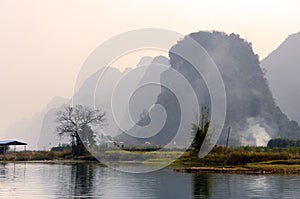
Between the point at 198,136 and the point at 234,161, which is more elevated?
the point at 198,136

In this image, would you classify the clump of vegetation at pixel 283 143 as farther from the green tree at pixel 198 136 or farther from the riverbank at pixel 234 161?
the green tree at pixel 198 136

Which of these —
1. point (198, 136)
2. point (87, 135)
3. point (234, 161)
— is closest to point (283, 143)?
point (87, 135)

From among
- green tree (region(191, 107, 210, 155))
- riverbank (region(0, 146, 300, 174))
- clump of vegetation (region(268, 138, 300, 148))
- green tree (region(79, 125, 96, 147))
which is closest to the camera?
riverbank (region(0, 146, 300, 174))

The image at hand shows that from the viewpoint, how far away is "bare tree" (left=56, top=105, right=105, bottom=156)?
380 ft

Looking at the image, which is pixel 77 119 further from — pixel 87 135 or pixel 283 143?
pixel 283 143

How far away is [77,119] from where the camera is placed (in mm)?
117688

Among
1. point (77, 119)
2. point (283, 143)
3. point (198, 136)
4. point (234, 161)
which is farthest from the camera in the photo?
point (283, 143)

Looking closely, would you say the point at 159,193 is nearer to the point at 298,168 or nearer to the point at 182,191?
the point at 182,191

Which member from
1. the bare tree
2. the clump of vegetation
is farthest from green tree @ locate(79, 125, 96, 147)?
the clump of vegetation

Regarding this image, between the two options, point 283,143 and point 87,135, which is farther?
point 283,143

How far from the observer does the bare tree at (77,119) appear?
115812 millimetres

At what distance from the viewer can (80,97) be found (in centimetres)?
13100

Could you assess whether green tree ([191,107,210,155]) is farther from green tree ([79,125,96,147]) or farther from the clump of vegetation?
the clump of vegetation

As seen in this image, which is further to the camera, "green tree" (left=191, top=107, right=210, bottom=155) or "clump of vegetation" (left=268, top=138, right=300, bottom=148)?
"clump of vegetation" (left=268, top=138, right=300, bottom=148)
